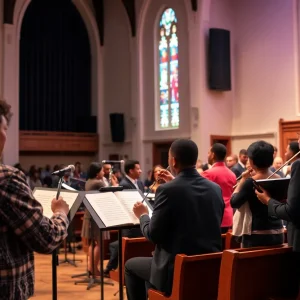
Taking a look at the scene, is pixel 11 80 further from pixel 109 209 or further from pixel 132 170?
pixel 109 209

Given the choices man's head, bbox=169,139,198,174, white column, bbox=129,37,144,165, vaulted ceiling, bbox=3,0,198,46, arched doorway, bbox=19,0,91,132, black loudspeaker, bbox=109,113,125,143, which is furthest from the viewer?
arched doorway, bbox=19,0,91,132

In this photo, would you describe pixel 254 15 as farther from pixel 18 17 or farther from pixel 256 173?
pixel 256 173

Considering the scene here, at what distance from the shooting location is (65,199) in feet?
12.1

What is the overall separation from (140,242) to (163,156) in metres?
10.3

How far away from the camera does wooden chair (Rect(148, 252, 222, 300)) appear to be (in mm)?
3205

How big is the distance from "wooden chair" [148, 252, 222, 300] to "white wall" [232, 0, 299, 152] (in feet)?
31.5

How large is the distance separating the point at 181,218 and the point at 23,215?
141cm

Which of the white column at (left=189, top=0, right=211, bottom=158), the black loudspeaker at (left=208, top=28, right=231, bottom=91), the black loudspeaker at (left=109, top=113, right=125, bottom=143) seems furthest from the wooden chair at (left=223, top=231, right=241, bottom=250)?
the black loudspeaker at (left=109, top=113, right=125, bottom=143)

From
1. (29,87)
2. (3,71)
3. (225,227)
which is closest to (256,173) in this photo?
(225,227)

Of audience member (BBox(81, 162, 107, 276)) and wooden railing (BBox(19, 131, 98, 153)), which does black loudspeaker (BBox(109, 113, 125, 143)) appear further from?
audience member (BBox(81, 162, 107, 276))

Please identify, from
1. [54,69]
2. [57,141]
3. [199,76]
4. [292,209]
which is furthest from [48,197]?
[54,69]

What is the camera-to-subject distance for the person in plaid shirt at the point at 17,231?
2055mm

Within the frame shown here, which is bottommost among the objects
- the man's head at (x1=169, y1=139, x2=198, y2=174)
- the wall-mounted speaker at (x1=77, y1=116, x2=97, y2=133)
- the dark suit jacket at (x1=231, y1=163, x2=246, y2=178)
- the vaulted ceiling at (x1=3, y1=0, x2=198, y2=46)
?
the dark suit jacket at (x1=231, y1=163, x2=246, y2=178)

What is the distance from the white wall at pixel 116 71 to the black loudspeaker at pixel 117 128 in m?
0.16
